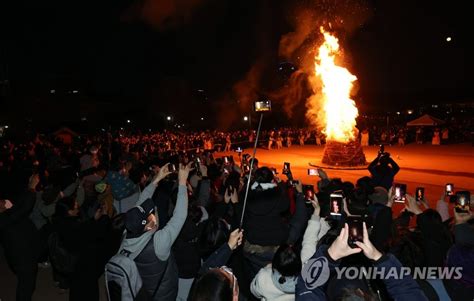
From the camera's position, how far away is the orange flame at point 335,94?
19.1 metres

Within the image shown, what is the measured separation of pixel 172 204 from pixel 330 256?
3.17 metres

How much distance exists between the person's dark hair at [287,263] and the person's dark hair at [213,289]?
82 centimetres

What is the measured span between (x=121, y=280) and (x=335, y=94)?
17973 mm

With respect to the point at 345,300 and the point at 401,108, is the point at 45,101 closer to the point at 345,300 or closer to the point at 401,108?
the point at 345,300

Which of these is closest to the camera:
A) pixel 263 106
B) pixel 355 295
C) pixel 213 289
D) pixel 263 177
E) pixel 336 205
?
pixel 213 289

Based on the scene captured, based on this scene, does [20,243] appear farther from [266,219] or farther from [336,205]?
[336,205]

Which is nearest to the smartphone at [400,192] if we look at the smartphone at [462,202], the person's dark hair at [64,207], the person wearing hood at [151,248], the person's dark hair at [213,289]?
the smartphone at [462,202]

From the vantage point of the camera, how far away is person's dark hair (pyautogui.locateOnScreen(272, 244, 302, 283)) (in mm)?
2715

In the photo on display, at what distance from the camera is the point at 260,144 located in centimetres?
3203

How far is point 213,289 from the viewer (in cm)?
192

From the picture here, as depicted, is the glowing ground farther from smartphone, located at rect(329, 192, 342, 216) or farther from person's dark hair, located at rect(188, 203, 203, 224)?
person's dark hair, located at rect(188, 203, 203, 224)

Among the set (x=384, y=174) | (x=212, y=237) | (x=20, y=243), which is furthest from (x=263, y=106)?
(x=384, y=174)

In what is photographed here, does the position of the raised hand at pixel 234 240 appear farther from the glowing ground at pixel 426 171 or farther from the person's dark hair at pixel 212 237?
the glowing ground at pixel 426 171

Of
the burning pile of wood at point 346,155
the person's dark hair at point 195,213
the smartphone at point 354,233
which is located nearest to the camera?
the smartphone at point 354,233
